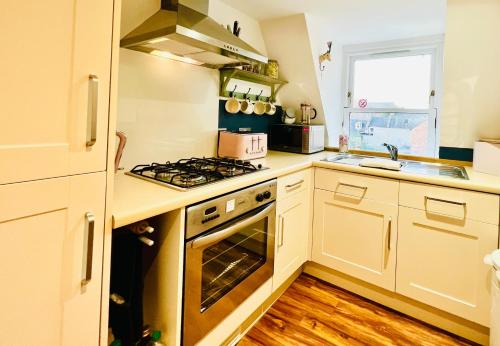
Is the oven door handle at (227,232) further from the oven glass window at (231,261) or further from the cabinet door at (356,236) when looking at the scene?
the cabinet door at (356,236)

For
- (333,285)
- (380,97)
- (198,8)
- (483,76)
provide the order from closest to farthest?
(198,8) < (483,76) < (333,285) < (380,97)

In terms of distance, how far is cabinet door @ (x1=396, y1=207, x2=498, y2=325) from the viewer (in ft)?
5.30

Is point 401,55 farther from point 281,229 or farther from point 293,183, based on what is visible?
point 281,229

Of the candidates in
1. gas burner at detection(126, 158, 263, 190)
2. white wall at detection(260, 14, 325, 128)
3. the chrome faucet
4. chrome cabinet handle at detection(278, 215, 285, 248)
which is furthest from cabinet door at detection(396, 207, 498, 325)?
white wall at detection(260, 14, 325, 128)

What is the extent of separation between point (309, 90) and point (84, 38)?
208 centimetres

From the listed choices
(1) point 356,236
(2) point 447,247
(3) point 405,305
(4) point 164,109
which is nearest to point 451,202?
(2) point 447,247

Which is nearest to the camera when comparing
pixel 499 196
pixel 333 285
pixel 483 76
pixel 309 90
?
pixel 499 196

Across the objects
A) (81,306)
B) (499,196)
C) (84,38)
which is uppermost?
(84,38)

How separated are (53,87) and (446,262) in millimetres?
2012

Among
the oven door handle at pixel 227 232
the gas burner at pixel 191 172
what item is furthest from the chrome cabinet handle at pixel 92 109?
the oven door handle at pixel 227 232

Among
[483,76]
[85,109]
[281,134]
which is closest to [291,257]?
[281,134]

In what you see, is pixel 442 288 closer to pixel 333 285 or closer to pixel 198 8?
pixel 333 285

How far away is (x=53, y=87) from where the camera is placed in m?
0.75

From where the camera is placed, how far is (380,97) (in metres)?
2.95
